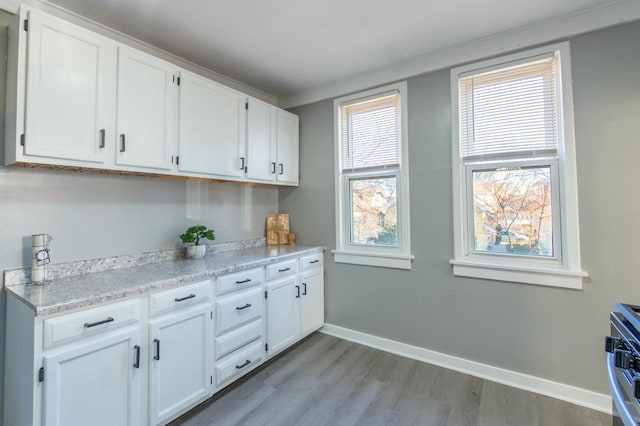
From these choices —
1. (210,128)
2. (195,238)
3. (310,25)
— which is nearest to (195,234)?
(195,238)

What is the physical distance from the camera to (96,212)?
1.95 meters

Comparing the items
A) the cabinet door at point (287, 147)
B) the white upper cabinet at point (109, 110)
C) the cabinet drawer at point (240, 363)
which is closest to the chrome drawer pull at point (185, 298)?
the cabinet drawer at point (240, 363)

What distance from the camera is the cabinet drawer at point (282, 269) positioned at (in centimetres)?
243

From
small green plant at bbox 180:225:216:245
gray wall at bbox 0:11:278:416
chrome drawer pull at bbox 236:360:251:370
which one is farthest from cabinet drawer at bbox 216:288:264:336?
gray wall at bbox 0:11:278:416

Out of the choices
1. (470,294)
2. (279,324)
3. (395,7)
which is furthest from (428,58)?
(279,324)

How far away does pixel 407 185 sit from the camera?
261 centimetres

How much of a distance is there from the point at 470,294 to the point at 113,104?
288 cm

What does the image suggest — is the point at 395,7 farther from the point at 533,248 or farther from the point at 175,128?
the point at 533,248

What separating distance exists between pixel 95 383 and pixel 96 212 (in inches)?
43.0

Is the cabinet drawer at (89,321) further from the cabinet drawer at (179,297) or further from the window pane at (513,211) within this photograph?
the window pane at (513,211)

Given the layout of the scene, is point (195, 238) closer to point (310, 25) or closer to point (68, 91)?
point (68, 91)

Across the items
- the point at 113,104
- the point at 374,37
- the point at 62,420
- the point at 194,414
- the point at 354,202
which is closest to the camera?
the point at 62,420

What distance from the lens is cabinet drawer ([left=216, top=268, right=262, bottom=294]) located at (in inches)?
79.0

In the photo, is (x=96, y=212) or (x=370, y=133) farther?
(x=370, y=133)
